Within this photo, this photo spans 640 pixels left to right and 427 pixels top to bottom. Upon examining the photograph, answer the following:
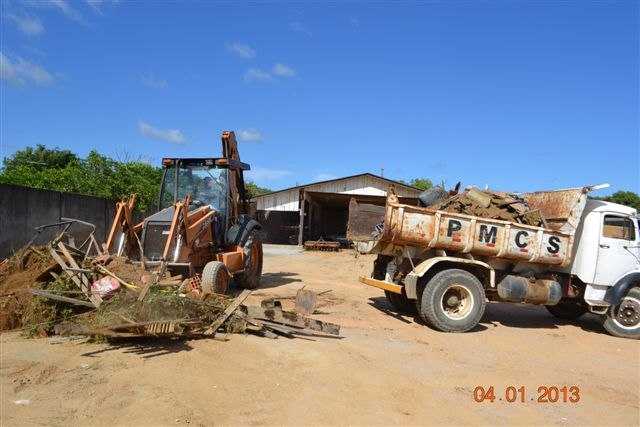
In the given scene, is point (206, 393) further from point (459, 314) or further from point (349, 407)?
point (459, 314)

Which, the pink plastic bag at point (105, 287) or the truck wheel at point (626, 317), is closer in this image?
the pink plastic bag at point (105, 287)

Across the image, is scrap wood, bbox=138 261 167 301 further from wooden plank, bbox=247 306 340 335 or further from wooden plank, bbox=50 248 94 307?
wooden plank, bbox=247 306 340 335

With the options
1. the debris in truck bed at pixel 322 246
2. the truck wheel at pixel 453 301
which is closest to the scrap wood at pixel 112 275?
the truck wheel at pixel 453 301

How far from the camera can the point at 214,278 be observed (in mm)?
7898

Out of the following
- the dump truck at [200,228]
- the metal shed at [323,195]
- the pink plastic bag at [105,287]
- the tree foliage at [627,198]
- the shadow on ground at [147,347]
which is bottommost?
the shadow on ground at [147,347]

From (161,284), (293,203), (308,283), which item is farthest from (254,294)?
(293,203)

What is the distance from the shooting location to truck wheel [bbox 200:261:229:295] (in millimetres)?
7823

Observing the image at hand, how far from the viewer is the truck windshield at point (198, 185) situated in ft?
32.8

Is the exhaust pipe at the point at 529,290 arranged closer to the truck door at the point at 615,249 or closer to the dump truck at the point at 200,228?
the truck door at the point at 615,249

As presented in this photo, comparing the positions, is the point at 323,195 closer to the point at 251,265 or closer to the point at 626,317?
the point at 251,265

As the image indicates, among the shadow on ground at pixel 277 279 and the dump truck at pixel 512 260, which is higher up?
the dump truck at pixel 512 260

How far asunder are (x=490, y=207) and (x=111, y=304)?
6.72 meters
